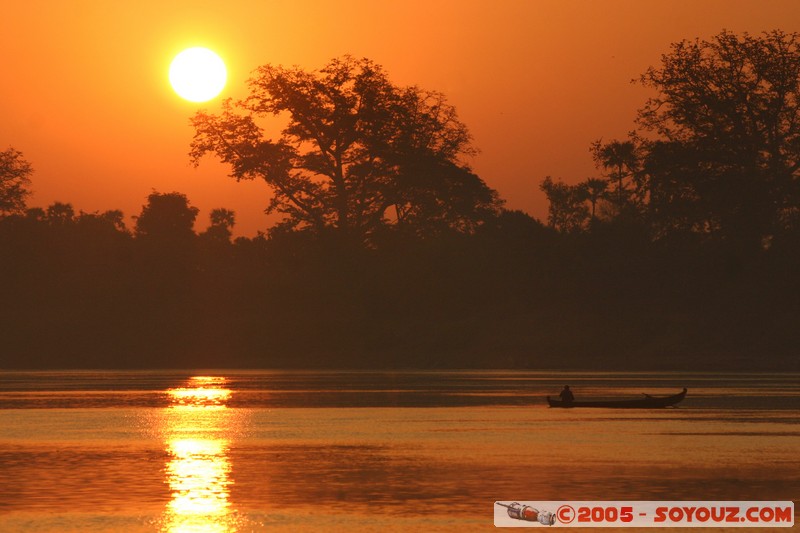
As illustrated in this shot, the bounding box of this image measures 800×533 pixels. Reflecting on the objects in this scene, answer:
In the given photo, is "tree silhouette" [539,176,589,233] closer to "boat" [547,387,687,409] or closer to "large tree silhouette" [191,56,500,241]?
"large tree silhouette" [191,56,500,241]

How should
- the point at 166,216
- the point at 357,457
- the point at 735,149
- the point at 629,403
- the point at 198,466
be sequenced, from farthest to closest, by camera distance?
1. the point at 166,216
2. the point at 735,149
3. the point at 629,403
4. the point at 357,457
5. the point at 198,466

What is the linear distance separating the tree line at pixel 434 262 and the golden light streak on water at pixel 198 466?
5024 centimetres

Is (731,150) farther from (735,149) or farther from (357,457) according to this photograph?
(357,457)

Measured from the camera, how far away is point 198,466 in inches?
1246

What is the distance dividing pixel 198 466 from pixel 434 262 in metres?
81.9

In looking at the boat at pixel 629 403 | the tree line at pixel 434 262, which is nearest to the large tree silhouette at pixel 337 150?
the tree line at pixel 434 262

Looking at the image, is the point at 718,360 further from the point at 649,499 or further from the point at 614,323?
the point at 649,499

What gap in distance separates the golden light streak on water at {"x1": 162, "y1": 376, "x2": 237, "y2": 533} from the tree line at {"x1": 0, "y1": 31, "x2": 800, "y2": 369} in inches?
1978

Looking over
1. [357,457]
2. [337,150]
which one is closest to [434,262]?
[337,150]

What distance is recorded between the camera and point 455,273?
112 meters

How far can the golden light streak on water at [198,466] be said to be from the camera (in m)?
23.2

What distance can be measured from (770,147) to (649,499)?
83.4m

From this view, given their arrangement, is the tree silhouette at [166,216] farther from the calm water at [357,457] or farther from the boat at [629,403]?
the boat at [629,403]

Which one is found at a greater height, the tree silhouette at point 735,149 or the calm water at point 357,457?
the tree silhouette at point 735,149
